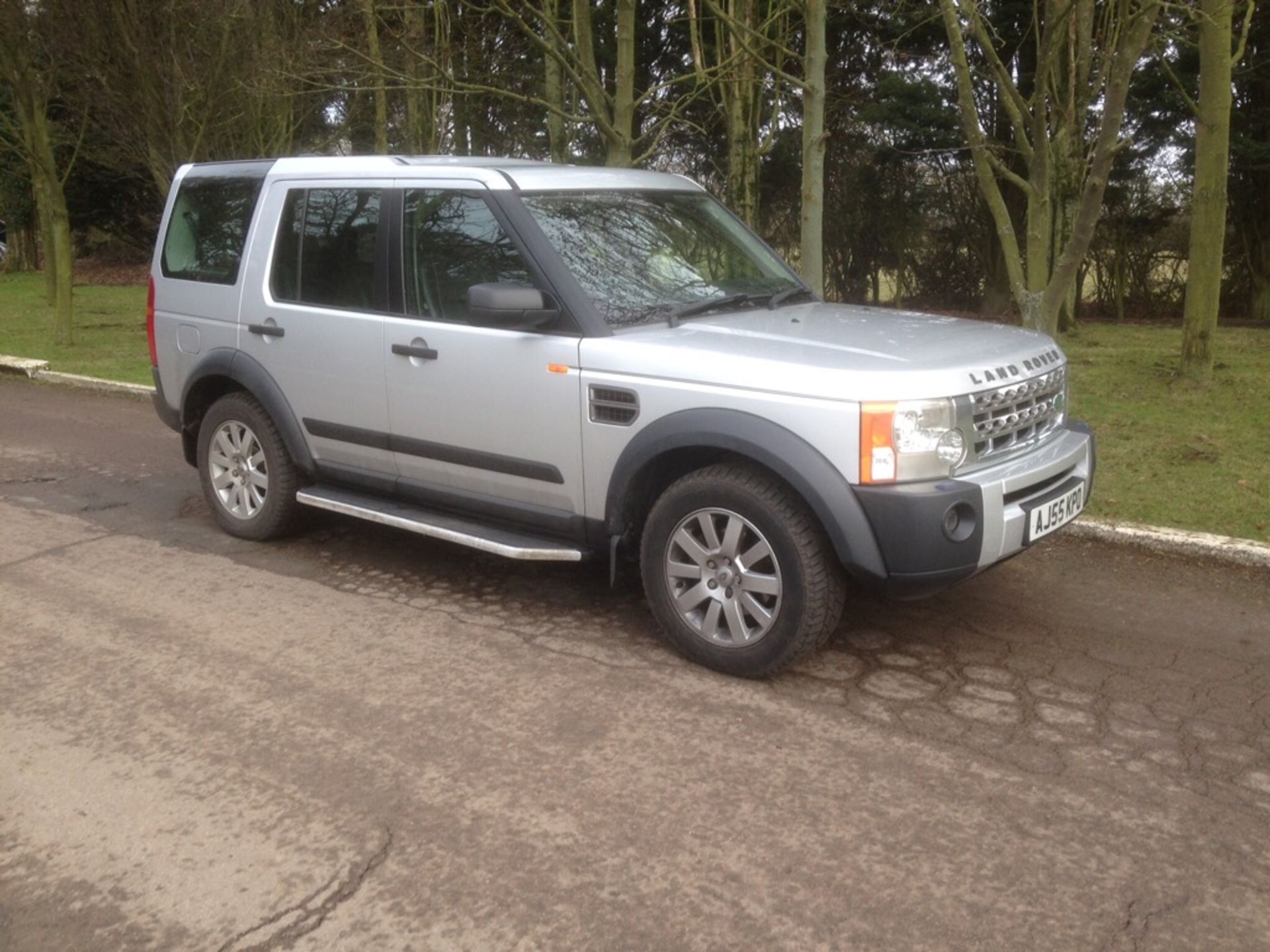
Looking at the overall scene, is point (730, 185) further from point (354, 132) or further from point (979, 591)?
point (979, 591)

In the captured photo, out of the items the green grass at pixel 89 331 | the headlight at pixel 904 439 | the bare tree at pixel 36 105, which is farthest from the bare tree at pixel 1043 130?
the bare tree at pixel 36 105

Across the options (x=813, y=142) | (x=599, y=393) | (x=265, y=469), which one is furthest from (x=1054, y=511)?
(x=813, y=142)

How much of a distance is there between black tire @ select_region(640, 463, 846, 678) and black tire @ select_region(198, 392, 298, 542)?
2362mm

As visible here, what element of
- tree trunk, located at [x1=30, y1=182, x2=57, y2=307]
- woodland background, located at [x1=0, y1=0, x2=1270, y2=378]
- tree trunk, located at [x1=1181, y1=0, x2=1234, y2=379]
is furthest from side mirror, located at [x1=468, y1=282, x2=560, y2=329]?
tree trunk, located at [x1=30, y1=182, x2=57, y2=307]

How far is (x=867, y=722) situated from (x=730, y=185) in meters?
12.0

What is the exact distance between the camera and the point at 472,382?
17.8 feet

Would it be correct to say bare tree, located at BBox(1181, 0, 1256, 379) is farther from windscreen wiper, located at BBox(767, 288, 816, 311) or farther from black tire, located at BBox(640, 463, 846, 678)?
black tire, located at BBox(640, 463, 846, 678)

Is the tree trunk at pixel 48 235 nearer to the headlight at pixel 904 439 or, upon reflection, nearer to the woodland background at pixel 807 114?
the woodland background at pixel 807 114

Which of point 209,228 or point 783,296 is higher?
point 209,228

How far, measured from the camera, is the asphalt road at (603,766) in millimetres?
3256

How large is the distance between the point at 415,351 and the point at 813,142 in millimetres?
4988

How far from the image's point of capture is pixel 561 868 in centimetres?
346

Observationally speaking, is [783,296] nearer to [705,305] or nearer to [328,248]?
[705,305]

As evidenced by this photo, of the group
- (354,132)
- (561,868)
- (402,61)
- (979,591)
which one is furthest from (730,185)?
(561,868)
